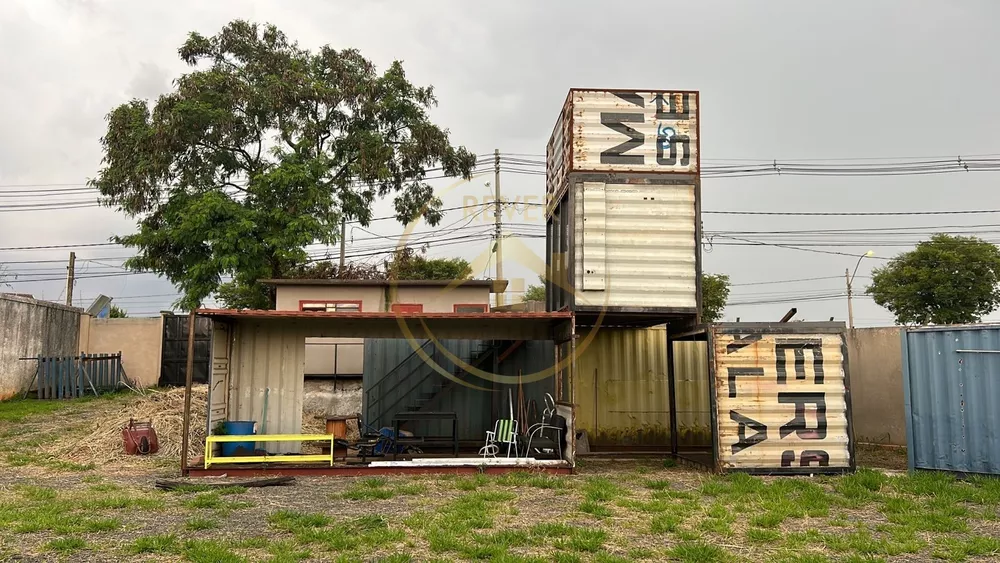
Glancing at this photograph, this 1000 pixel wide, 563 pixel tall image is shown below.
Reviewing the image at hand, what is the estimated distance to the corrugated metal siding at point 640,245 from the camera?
12.2 metres

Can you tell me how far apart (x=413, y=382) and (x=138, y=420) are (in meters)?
5.81

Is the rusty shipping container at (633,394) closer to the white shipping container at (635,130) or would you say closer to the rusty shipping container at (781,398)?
the rusty shipping container at (781,398)

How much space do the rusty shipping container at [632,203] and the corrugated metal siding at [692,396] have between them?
10.6 feet

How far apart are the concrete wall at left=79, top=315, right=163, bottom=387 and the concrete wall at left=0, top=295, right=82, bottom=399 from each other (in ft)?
2.15

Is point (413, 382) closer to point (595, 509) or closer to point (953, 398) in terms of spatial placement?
point (595, 509)

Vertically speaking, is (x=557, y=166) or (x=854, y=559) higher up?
(x=557, y=166)

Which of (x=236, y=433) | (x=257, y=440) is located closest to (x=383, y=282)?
(x=236, y=433)

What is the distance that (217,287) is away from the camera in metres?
24.0

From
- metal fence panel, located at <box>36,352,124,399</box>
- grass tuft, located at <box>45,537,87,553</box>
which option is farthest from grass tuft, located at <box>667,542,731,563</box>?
metal fence panel, located at <box>36,352,124,399</box>

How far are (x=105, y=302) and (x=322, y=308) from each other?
16.2 m

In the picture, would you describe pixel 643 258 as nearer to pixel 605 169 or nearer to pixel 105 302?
pixel 605 169

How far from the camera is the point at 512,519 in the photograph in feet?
26.8

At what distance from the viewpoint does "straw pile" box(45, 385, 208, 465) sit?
1306 cm

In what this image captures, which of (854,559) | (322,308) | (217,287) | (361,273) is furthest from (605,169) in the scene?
(361,273)
